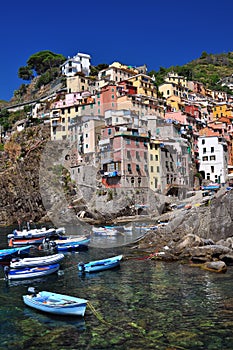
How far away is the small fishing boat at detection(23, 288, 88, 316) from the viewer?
14820 millimetres

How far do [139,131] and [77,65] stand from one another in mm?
39954

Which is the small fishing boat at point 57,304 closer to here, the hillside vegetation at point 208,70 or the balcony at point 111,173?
the balcony at point 111,173

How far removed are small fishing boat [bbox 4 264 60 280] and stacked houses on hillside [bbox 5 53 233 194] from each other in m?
32.3

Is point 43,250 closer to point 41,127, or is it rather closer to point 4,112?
point 41,127

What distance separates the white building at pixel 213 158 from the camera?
222ft

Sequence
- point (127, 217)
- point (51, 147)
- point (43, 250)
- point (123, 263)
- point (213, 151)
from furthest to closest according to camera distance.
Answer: point (213, 151)
point (51, 147)
point (127, 217)
point (43, 250)
point (123, 263)

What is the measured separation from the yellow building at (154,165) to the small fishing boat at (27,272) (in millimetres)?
35967

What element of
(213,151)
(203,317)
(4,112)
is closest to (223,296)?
(203,317)

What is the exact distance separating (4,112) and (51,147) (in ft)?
A: 132

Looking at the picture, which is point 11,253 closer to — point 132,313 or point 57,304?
point 57,304

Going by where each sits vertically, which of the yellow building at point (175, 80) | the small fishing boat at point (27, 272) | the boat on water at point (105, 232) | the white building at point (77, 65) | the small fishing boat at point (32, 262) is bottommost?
the small fishing boat at point (27, 272)

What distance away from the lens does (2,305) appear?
1772cm

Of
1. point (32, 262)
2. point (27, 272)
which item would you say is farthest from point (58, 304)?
point (32, 262)

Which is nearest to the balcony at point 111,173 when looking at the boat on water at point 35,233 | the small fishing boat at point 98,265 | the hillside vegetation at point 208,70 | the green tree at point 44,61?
the boat on water at point 35,233
